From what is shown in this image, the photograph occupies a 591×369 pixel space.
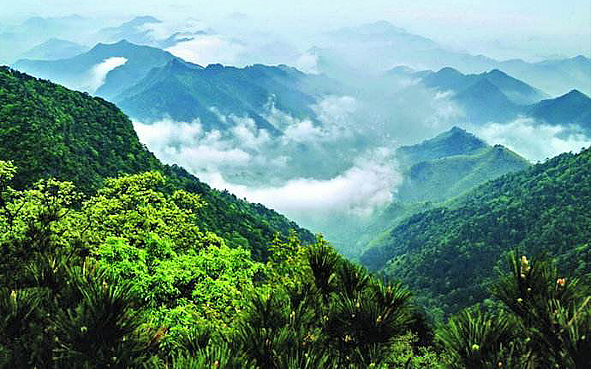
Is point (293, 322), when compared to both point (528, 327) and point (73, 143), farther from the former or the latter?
point (73, 143)

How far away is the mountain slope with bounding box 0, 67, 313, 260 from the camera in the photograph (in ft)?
190

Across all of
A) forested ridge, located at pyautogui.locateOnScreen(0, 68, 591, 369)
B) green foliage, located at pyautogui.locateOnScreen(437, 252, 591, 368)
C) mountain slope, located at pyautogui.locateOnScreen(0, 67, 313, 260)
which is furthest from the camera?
mountain slope, located at pyautogui.locateOnScreen(0, 67, 313, 260)

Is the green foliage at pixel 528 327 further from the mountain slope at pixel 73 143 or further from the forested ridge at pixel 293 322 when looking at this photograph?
the mountain slope at pixel 73 143

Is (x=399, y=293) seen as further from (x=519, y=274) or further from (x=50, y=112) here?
(x=50, y=112)

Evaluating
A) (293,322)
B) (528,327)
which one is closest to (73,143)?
(293,322)

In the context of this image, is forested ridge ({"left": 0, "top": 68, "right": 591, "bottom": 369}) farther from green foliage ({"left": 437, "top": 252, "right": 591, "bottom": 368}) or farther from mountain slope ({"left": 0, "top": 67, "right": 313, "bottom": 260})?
mountain slope ({"left": 0, "top": 67, "right": 313, "bottom": 260})

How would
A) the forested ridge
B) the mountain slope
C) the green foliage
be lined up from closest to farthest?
1. the green foliage
2. the forested ridge
3. the mountain slope

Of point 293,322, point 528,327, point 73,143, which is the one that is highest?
point 73,143

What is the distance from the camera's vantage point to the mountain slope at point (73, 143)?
190ft

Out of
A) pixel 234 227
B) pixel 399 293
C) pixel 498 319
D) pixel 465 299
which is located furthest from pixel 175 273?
pixel 465 299

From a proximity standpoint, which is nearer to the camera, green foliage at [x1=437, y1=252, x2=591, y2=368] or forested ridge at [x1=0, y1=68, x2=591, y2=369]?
green foliage at [x1=437, y1=252, x2=591, y2=368]

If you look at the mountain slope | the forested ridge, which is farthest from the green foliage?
the mountain slope

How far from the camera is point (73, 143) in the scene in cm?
7994

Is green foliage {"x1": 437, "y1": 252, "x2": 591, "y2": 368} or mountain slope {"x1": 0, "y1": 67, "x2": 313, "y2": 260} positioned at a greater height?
mountain slope {"x1": 0, "y1": 67, "x2": 313, "y2": 260}
